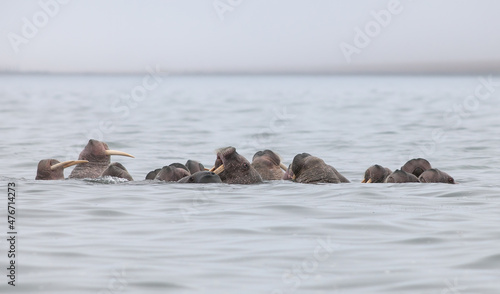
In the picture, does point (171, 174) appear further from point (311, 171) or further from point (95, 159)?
point (311, 171)

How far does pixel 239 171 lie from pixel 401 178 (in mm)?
2933

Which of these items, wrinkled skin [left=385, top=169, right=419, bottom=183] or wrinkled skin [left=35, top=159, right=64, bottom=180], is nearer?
wrinkled skin [left=385, top=169, right=419, bottom=183]

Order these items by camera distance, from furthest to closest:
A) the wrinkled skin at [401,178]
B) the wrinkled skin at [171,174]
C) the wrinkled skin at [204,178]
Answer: the wrinkled skin at [171,174], the wrinkled skin at [401,178], the wrinkled skin at [204,178]

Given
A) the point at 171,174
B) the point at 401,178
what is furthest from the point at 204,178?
the point at 401,178

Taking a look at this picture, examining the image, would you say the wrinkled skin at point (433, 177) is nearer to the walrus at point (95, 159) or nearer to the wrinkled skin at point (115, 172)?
the wrinkled skin at point (115, 172)

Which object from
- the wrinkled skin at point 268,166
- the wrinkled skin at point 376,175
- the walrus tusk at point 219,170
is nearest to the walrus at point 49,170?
the walrus tusk at point 219,170

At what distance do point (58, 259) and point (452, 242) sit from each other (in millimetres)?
4581

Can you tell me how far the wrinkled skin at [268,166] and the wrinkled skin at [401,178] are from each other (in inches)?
89.0

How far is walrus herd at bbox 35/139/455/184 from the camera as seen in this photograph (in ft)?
52.0

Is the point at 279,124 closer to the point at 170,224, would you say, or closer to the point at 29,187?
the point at 29,187

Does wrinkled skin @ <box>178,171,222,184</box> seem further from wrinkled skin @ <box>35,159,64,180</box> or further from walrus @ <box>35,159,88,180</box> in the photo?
wrinkled skin @ <box>35,159,64,180</box>

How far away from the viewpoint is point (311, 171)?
53.2 ft

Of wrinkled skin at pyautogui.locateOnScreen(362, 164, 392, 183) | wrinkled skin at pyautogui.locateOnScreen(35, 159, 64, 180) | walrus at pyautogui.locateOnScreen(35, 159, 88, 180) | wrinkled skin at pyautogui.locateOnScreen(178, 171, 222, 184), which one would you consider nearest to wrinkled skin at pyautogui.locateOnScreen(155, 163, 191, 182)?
wrinkled skin at pyautogui.locateOnScreen(178, 171, 222, 184)

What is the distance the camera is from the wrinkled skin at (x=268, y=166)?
16875 millimetres
